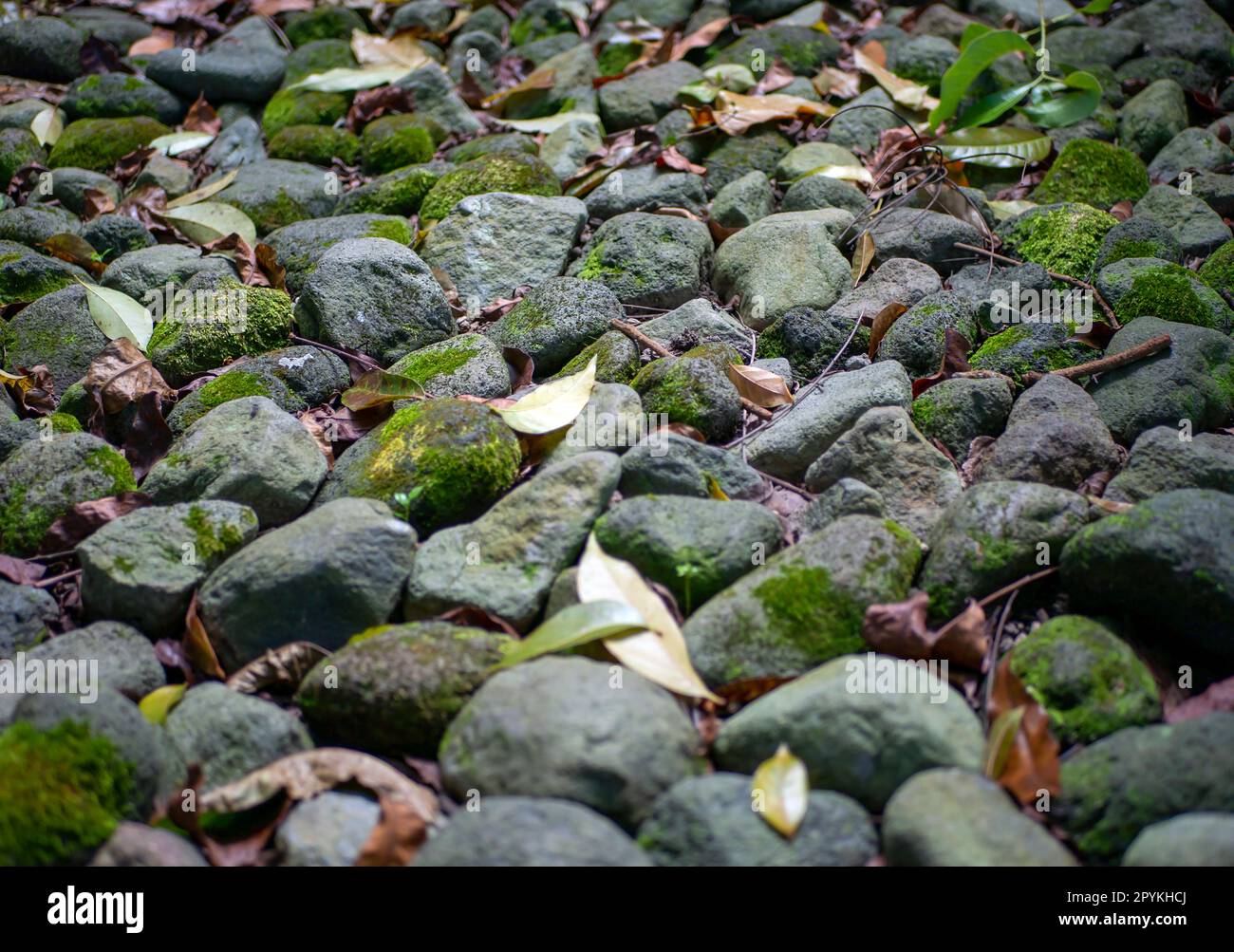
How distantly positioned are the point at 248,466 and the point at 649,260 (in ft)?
5.74

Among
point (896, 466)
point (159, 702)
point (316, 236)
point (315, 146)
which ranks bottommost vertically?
point (159, 702)

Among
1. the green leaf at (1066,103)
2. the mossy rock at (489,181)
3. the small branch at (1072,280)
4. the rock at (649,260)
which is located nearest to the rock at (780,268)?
the rock at (649,260)

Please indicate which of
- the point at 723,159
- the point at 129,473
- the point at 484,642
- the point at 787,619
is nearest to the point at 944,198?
the point at 723,159

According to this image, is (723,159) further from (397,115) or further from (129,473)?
(129,473)

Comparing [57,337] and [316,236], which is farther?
[316,236]

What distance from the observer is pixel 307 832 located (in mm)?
2162

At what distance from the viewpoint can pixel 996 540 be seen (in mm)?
2645

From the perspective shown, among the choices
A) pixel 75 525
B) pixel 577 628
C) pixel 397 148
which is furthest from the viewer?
pixel 397 148

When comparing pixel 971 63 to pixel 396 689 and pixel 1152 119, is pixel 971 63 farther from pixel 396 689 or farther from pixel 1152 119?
pixel 396 689

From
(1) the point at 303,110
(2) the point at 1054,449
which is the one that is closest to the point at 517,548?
(2) the point at 1054,449

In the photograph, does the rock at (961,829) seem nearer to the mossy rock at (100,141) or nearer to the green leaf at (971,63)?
the green leaf at (971,63)

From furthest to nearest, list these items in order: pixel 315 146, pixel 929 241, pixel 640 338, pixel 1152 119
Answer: pixel 315 146 < pixel 1152 119 < pixel 929 241 < pixel 640 338

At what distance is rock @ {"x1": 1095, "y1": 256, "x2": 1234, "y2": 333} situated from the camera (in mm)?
3521
